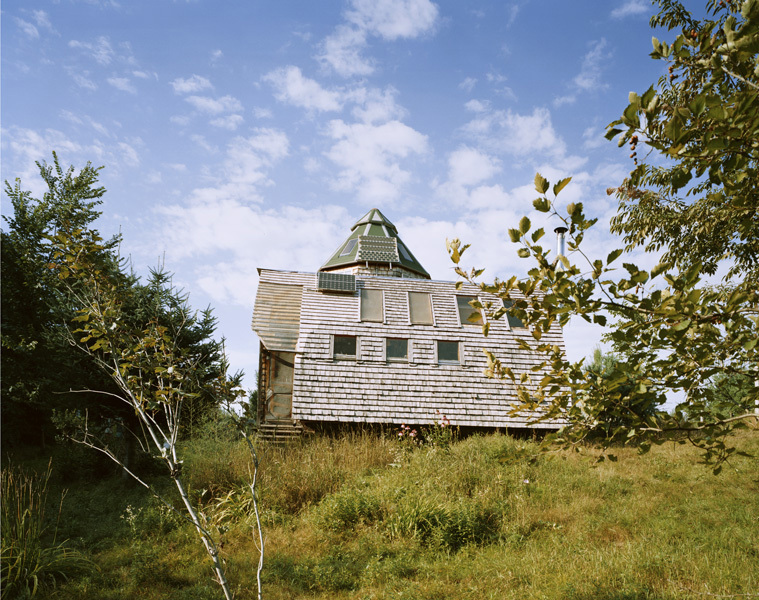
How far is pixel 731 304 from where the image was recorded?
Result: 237 centimetres

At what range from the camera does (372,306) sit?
49.0 feet

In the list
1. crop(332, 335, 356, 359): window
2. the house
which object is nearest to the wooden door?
A: the house

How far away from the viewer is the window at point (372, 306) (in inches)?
574

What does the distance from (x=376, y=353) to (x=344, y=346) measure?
98 cm

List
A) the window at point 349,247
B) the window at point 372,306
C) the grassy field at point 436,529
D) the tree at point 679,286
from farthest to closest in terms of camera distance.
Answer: the window at point 349,247, the window at point 372,306, the grassy field at point 436,529, the tree at point 679,286

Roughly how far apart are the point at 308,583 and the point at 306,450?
4.71 meters

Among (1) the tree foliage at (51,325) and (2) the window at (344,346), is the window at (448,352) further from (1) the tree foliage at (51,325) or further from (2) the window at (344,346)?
(1) the tree foliage at (51,325)

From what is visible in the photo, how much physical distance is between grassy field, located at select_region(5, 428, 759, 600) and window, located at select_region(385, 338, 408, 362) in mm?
3395

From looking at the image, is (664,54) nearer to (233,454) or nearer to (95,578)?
(95,578)

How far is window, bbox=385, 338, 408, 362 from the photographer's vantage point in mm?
13922

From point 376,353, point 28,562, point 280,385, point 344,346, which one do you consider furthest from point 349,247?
point 28,562

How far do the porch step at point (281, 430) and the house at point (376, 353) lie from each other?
12 cm

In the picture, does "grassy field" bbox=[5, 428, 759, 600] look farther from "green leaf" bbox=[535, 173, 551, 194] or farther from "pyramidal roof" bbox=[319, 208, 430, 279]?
"pyramidal roof" bbox=[319, 208, 430, 279]

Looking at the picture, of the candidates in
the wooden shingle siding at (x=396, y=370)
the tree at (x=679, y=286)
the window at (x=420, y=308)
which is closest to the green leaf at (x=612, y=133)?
the tree at (x=679, y=286)
